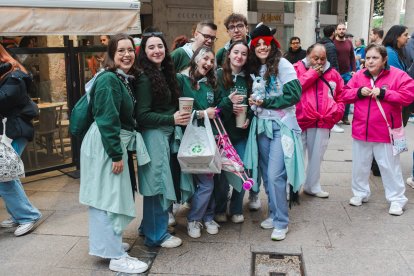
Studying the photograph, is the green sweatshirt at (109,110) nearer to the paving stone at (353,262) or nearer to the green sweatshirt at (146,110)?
the green sweatshirt at (146,110)

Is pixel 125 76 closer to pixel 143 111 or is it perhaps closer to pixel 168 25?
pixel 143 111

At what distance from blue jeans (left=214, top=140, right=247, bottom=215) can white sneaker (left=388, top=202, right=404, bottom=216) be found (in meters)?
1.54

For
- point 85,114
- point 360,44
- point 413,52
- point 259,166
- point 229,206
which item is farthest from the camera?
point 360,44

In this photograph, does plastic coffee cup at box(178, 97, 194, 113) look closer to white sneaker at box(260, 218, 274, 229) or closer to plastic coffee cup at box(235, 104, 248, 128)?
plastic coffee cup at box(235, 104, 248, 128)

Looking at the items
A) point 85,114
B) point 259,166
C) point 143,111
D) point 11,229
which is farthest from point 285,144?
point 11,229

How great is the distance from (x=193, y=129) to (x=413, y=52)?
367cm

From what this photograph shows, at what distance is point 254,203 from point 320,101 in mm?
1308

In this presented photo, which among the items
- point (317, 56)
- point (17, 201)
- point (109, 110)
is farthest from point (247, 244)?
point (17, 201)

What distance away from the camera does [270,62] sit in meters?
4.07

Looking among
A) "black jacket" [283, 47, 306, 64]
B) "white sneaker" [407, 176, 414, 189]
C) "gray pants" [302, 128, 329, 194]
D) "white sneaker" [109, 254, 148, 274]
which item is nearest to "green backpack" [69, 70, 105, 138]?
"white sneaker" [109, 254, 148, 274]

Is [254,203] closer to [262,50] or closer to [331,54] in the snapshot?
[262,50]

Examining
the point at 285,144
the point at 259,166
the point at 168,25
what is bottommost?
the point at 259,166

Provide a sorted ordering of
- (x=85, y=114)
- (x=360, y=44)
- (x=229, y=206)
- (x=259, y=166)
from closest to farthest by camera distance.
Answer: (x=85, y=114) → (x=259, y=166) → (x=229, y=206) → (x=360, y=44)

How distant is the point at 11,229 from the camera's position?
446 cm
